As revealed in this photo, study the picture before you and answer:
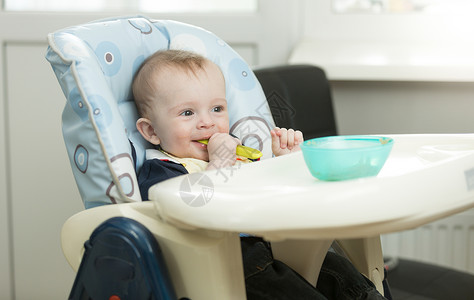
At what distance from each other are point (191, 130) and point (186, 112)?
1.3 inches

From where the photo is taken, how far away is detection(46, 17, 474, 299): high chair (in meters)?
0.62

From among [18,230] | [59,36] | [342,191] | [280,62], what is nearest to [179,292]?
[342,191]

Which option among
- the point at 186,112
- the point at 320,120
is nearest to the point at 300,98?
the point at 320,120

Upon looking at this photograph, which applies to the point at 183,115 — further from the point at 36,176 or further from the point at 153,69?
the point at 36,176

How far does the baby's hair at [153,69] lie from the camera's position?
39.5 inches

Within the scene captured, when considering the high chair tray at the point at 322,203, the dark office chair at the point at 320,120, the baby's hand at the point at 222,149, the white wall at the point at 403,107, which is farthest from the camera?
the white wall at the point at 403,107

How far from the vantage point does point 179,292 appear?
786 mm

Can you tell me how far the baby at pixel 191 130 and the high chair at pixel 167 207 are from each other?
0.12 ft

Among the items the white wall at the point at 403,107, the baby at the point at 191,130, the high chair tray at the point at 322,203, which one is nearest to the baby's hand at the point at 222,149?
the baby at the point at 191,130

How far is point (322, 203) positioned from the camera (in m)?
0.61

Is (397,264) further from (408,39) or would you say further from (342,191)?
(342,191)

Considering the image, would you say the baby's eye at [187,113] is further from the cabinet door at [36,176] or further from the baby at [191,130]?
the cabinet door at [36,176]

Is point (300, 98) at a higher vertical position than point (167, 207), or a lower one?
lower

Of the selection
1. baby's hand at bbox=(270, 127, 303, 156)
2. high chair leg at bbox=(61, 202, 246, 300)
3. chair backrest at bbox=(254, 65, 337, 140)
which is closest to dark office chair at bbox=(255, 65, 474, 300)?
chair backrest at bbox=(254, 65, 337, 140)
